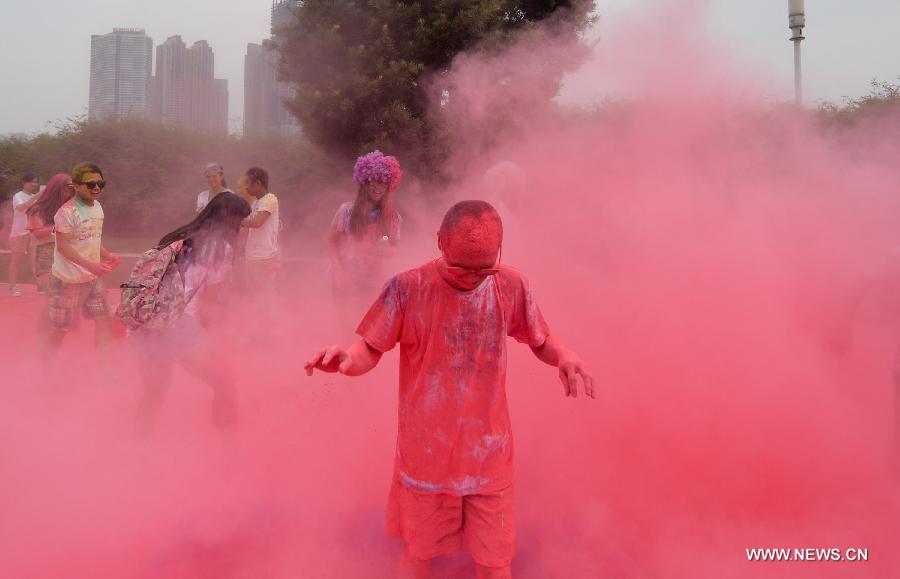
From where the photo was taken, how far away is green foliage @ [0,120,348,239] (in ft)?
55.7

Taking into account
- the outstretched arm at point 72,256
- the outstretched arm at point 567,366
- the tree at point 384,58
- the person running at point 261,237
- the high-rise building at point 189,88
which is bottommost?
the outstretched arm at point 567,366

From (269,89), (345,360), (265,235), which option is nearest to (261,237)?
(265,235)

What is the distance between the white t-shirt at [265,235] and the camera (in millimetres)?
5277

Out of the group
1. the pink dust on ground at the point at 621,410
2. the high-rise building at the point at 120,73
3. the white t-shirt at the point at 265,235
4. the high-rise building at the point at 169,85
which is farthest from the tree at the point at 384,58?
the high-rise building at the point at 120,73

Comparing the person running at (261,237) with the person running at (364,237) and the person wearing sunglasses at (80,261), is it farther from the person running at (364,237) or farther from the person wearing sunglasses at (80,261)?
the person running at (364,237)

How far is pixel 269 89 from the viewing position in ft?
48.8

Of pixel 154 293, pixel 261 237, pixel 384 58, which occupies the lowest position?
pixel 154 293

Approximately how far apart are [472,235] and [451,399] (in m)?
0.53

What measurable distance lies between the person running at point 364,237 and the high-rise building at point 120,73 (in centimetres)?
1803

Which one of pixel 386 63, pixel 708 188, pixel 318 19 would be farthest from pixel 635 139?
pixel 318 19

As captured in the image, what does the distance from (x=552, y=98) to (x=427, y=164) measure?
5089 mm

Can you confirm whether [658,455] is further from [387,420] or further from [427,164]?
[427,164]

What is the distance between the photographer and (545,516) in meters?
2.57

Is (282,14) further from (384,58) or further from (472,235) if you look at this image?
(472,235)
